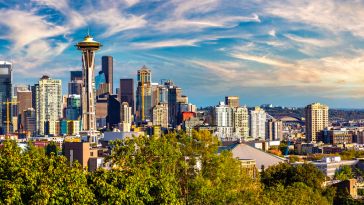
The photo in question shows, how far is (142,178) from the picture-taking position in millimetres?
23422

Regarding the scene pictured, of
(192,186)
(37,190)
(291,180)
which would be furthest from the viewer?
(291,180)

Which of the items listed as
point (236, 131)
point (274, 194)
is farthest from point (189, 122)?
point (274, 194)

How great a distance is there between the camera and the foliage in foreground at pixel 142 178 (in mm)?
20531

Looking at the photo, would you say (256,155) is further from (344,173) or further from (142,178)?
(142,178)

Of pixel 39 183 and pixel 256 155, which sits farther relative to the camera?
pixel 256 155

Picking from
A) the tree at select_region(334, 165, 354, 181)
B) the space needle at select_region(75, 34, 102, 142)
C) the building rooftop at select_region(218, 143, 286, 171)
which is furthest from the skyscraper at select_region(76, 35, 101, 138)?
the building rooftop at select_region(218, 143, 286, 171)

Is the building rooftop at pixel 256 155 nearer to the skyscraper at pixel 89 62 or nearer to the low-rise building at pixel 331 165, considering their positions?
the low-rise building at pixel 331 165

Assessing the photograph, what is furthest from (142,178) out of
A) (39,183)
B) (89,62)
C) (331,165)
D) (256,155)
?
(89,62)

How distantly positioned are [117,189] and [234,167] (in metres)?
11.3

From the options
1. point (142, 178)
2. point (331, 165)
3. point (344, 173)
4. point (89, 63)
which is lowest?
point (344, 173)

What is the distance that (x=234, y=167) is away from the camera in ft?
106

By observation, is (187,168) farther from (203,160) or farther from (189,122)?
(189,122)

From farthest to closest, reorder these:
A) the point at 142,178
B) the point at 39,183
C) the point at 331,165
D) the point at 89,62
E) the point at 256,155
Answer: the point at 89,62
the point at 331,165
the point at 256,155
the point at 142,178
the point at 39,183

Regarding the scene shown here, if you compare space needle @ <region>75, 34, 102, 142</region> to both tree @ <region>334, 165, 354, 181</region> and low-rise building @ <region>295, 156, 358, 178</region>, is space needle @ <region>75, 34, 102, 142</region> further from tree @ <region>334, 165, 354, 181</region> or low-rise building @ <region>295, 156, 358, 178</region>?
tree @ <region>334, 165, 354, 181</region>
